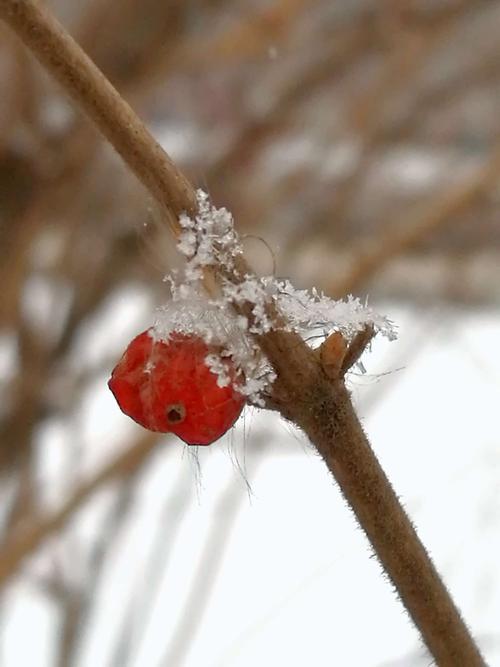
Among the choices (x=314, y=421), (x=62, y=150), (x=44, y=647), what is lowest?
(x=314, y=421)

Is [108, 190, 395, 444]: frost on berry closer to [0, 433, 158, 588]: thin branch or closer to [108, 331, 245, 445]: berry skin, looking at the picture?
[108, 331, 245, 445]: berry skin

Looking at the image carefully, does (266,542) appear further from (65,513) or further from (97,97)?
(97,97)

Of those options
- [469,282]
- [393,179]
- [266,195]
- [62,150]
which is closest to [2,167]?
[62,150]

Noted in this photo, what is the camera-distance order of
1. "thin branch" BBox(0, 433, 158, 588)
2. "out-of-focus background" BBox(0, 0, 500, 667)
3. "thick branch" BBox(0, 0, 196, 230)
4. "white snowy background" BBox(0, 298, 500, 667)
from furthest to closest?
"white snowy background" BBox(0, 298, 500, 667) → "out-of-focus background" BBox(0, 0, 500, 667) → "thin branch" BBox(0, 433, 158, 588) → "thick branch" BBox(0, 0, 196, 230)

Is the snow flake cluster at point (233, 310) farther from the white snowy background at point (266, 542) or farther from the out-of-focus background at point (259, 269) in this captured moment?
the white snowy background at point (266, 542)

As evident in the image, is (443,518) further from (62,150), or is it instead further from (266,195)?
(62,150)

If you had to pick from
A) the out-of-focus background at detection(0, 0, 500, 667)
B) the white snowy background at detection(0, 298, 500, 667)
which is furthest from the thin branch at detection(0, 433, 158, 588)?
the white snowy background at detection(0, 298, 500, 667)

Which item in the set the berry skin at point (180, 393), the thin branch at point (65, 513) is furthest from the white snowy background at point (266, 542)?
the berry skin at point (180, 393)
